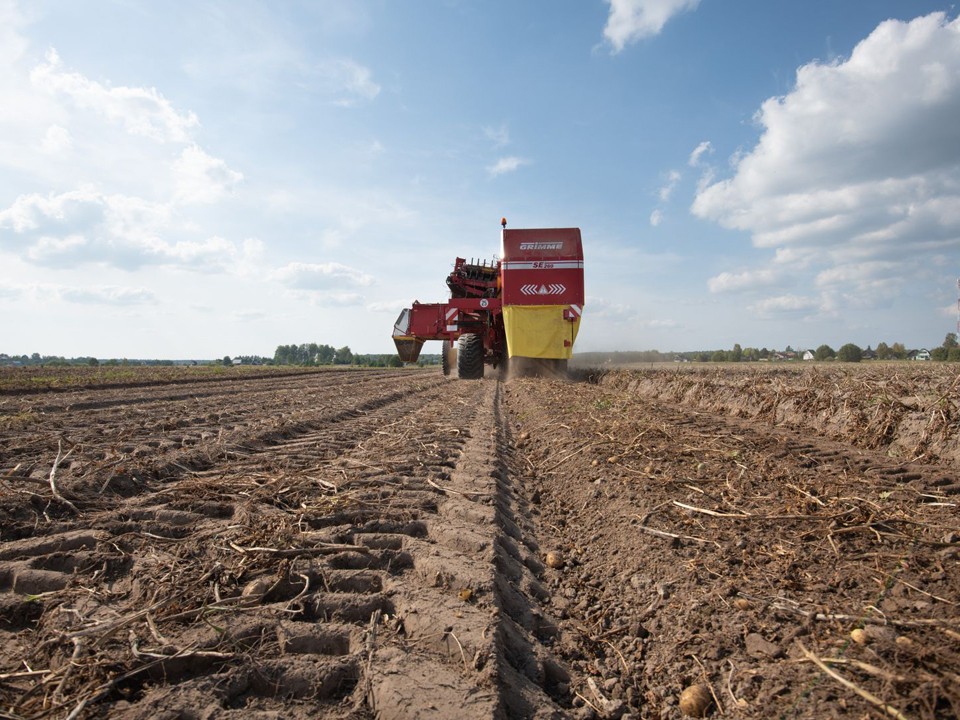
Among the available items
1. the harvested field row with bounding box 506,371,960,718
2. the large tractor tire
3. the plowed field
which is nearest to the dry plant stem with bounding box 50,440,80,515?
the plowed field

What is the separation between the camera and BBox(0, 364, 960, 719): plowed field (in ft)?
5.43

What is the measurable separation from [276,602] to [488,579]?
2.97 feet

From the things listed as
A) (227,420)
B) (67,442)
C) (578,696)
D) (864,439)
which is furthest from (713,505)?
(227,420)

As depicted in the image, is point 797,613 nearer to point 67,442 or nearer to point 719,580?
point 719,580

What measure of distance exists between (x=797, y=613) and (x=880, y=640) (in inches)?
11.3

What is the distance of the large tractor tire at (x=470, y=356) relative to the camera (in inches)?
571

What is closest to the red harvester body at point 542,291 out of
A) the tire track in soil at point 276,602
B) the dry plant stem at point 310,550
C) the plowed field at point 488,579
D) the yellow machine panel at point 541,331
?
the yellow machine panel at point 541,331

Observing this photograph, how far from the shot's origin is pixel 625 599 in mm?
2510

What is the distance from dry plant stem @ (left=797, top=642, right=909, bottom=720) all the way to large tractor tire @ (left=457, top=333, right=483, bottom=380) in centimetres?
1291

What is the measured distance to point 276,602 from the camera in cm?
215

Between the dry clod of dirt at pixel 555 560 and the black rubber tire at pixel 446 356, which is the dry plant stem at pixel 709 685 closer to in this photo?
the dry clod of dirt at pixel 555 560

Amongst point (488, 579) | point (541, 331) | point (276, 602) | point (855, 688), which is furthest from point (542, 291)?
point (855, 688)

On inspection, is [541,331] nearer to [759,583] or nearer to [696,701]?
[759,583]

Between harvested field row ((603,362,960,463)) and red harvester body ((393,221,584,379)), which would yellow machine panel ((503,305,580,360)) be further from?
harvested field row ((603,362,960,463))
